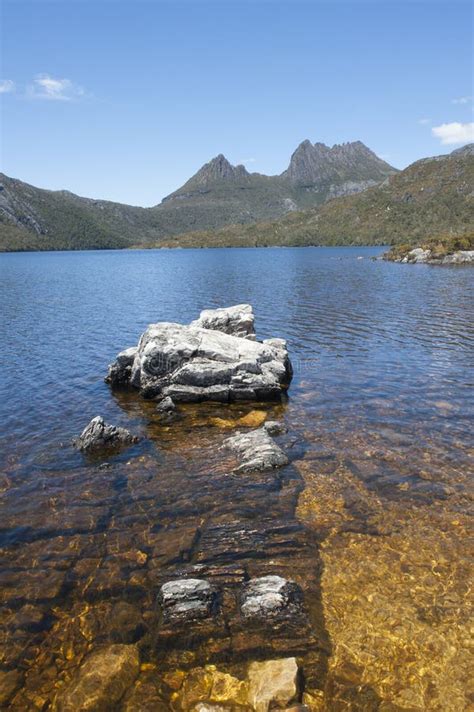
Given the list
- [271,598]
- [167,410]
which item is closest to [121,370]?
[167,410]

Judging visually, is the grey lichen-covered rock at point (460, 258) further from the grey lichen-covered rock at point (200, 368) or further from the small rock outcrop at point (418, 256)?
the grey lichen-covered rock at point (200, 368)

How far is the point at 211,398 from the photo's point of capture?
26922mm

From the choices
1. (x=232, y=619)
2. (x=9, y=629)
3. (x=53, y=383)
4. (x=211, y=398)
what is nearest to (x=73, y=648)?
(x=9, y=629)

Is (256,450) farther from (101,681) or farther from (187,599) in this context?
(101,681)

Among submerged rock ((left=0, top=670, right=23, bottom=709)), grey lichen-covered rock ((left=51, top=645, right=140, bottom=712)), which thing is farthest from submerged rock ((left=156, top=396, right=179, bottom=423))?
submerged rock ((left=0, top=670, right=23, bottom=709))

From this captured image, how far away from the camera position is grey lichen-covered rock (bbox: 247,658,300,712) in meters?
8.78

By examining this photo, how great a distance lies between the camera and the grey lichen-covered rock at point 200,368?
27.0m

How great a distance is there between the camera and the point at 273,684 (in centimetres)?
909

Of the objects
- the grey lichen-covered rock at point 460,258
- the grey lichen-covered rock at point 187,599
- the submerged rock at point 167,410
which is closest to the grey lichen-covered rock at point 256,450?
the submerged rock at point 167,410

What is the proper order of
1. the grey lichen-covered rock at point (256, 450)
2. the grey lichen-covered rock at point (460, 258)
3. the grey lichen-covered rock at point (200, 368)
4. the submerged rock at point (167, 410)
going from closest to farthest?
1. the grey lichen-covered rock at point (256, 450)
2. the submerged rock at point (167, 410)
3. the grey lichen-covered rock at point (200, 368)
4. the grey lichen-covered rock at point (460, 258)

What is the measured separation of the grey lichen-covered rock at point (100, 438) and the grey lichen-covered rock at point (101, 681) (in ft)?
36.3

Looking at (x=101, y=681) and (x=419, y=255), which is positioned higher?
(x=419, y=255)

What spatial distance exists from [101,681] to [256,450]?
36.1ft

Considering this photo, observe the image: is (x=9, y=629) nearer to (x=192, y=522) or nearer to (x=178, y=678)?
(x=178, y=678)
